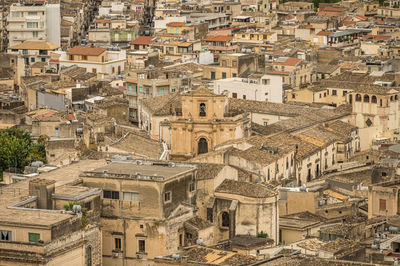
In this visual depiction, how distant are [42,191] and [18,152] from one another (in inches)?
764

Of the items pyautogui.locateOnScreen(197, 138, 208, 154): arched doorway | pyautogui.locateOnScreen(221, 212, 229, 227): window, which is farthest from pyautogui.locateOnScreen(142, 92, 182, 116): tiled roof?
pyautogui.locateOnScreen(221, 212, 229, 227): window

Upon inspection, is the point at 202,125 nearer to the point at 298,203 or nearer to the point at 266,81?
the point at 298,203

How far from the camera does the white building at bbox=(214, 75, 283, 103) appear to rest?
10175 centimetres

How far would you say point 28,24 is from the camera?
138 metres

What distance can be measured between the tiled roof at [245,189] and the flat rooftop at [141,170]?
2.79 m

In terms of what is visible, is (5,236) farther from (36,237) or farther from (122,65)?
(122,65)

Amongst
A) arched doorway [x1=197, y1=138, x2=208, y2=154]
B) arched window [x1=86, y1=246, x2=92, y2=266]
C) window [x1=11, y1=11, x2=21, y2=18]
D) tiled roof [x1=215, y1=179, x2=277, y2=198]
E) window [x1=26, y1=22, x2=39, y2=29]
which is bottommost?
arched window [x1=86, y1=246, x2=92, y2=266]

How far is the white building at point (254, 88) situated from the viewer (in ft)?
334

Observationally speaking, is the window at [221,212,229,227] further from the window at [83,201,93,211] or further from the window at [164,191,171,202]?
the window at [83,201,93,211]

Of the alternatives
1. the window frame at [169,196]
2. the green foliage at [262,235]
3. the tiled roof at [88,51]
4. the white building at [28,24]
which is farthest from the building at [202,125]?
the white building at [28,24]

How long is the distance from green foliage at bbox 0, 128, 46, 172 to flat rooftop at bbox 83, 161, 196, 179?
40.0ft

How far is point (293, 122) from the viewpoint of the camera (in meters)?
92.3

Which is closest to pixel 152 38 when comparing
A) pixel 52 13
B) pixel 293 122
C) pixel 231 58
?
pixel 52 13

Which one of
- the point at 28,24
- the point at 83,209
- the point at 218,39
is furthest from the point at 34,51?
the point at 83,209
